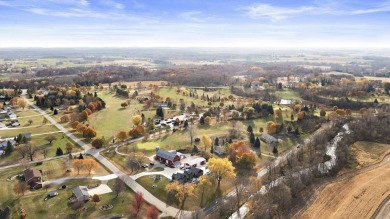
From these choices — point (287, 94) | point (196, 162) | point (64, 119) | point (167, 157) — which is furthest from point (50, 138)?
point (287, 94)

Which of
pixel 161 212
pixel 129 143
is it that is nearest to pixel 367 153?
pixel 161 212

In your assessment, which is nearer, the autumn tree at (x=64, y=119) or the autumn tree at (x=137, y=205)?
the autumn tree at (x=137, y=205)

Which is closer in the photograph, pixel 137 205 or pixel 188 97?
pixel 137 205

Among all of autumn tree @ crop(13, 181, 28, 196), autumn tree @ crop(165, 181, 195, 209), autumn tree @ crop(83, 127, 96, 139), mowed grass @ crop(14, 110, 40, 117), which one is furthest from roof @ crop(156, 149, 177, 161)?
mowed grass @ crop(14, 110, 40, 117)

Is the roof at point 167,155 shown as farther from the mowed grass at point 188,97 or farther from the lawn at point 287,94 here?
the lawn at point 287,94

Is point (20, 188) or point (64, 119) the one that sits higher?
point (64, 119)

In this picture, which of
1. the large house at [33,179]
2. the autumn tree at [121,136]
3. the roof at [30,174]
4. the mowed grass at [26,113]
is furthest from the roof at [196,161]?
the mowed grass at [26,113]

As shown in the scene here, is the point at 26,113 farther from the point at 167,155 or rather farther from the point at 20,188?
the point at 167,155
